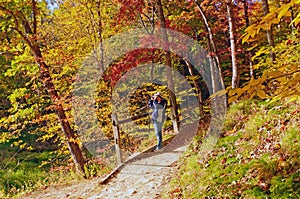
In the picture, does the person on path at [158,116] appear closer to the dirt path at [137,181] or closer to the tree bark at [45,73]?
the dirt path at [137,181]

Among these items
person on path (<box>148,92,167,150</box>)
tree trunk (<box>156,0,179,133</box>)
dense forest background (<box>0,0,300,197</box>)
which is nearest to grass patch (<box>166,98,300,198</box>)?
person on path (<box>148,92,167,150</box>)

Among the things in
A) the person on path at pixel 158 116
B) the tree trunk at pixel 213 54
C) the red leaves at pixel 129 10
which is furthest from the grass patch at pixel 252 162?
the red leaves at pixel 129 10

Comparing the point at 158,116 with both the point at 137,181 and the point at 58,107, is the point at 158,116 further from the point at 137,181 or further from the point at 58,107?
the point at 58,107

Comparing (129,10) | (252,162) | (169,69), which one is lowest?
(252,162)

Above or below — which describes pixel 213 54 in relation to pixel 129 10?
below

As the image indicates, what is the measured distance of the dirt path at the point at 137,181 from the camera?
5.36m

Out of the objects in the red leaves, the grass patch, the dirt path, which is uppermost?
the red leaves

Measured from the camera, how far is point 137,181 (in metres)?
5.83

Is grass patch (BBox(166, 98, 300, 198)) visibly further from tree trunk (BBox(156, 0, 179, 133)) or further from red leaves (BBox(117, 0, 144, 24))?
red leaves (BBox(117, 0, 144, 24))

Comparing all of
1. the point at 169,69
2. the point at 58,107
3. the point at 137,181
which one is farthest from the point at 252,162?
the point at 58,107

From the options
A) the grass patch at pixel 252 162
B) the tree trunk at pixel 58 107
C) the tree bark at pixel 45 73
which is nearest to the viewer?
the grass patch at pixel 252 162

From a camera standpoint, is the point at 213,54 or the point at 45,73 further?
the point at 213,54

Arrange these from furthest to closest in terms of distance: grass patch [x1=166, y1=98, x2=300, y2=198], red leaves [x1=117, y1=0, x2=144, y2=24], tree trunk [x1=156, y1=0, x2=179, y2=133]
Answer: red leaves [x1=117, y1=0, x2=144, y2=24], tree trunk [x1=156, y1=0, x2=179, y2=133], grass patch [x1=166, y1=98, x2=300, y2=198]

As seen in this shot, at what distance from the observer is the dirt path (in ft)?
17.6
